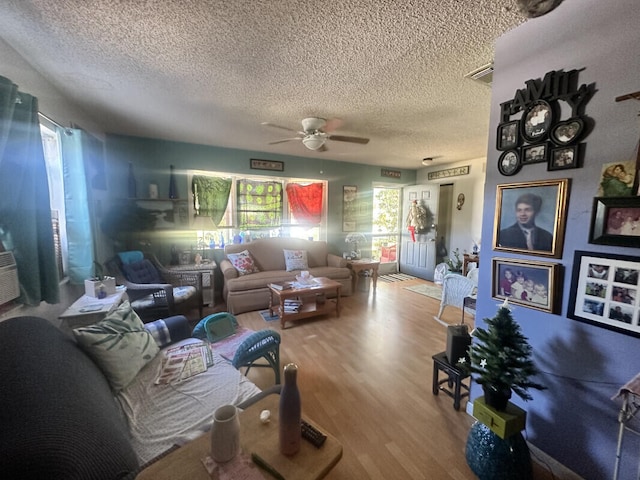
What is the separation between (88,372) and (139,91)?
221 cm

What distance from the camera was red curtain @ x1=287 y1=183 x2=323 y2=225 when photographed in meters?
4.74

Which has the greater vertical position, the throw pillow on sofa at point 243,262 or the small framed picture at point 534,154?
the small framed picture at point 534,154

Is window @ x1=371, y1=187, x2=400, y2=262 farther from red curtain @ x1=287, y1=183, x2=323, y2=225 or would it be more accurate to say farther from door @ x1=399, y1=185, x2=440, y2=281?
red curtain @ x1=287, y1=183, x2=323, y2=225

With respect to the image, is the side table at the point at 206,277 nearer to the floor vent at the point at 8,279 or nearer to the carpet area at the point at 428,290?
the floor vent at the point at 8,279

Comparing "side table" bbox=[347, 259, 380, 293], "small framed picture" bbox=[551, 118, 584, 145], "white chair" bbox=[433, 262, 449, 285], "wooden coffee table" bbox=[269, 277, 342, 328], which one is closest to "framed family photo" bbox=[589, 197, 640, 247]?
"small framed picture" bbox=[551, 118, 584, 145]

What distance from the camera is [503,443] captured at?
49.9 inches

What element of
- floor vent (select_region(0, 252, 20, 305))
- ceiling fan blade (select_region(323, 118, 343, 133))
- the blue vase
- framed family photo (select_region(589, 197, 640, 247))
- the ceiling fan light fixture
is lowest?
the blue vase

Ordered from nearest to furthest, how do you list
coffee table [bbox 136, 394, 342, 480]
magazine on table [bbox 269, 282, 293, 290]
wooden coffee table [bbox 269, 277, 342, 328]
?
coffee table [bbox 136, 394, 342, 480] → wooden coffee table [bbox 269, 277, 342, 328] → magazine on table [bbox 269, 282, 293, 290]

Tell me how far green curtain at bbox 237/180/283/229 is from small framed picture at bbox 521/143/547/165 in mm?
3747

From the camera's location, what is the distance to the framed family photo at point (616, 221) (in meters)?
1.07

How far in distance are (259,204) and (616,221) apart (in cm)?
415

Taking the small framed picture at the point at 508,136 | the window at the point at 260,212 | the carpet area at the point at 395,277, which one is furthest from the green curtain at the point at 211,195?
the small framed picture at the point at 508,136

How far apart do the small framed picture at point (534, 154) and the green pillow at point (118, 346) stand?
7.86 feet

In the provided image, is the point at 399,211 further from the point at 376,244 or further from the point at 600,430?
the point at 600,430
